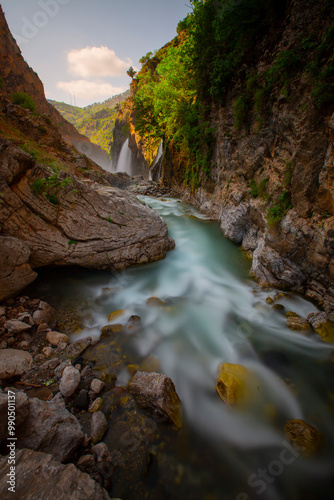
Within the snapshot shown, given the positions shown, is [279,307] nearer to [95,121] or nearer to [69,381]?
[69,381]

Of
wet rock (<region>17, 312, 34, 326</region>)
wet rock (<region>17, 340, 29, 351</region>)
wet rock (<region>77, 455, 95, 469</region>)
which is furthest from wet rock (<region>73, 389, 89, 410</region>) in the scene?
wet rock (<region>17, 312, 34, 326</region>)

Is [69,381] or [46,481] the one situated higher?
[46,481]

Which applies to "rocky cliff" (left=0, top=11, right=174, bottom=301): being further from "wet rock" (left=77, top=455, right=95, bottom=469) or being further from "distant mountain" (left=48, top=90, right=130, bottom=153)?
"distant mountain" (left=48, top=90, right=130, bottom=153)

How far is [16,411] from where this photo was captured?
2.08 metres

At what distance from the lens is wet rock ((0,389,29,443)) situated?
192 centimetres

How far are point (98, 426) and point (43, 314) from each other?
2.75 m

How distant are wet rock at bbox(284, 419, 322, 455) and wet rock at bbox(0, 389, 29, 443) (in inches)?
140

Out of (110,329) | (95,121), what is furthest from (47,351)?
(95,121)

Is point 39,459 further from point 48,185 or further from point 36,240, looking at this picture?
point 48,185

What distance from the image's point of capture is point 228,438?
281cm

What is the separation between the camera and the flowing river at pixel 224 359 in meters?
2.40

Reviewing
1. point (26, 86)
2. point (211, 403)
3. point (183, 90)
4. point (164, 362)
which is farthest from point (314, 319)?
point (26, 86)

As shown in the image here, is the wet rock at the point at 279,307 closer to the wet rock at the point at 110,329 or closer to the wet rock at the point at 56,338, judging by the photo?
the wet rock at the point at 110,329

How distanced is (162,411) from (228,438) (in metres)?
1.09
